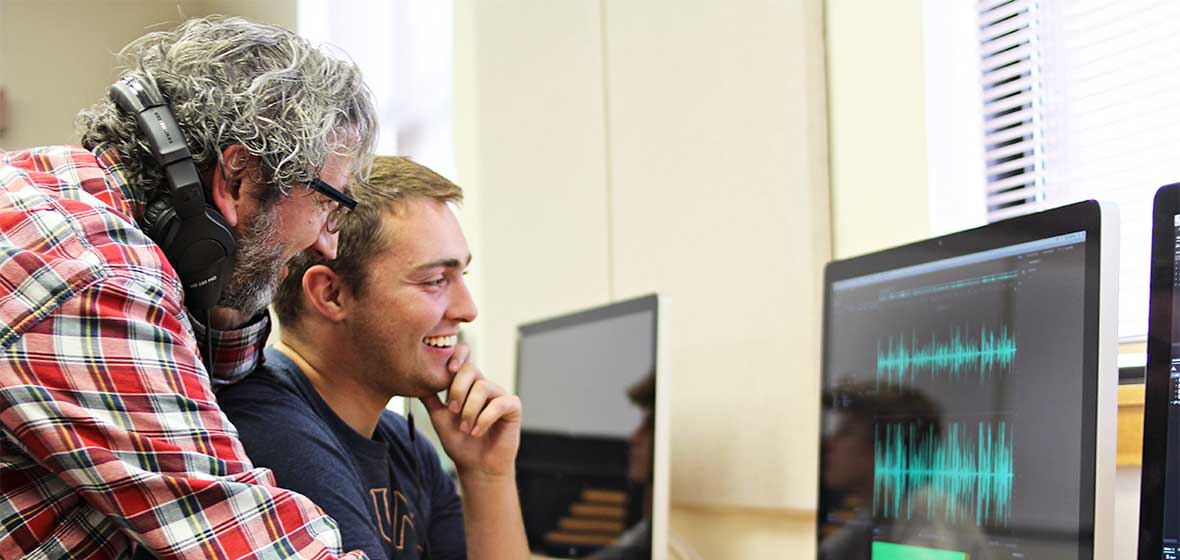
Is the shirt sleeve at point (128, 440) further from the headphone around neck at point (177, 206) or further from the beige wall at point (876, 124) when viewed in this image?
the beige wall at point (876, 124)

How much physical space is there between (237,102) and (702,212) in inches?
42.6

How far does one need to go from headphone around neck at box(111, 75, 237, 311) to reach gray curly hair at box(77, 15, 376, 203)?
23mm

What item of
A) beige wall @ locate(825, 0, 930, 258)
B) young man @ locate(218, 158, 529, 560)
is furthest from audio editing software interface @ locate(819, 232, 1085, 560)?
young man @ locate(218, 158, 529, 560)

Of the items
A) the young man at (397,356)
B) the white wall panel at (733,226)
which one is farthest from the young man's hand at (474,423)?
the white wall panel at (733,226)

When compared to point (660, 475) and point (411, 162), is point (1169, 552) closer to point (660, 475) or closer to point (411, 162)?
point (660, 475)

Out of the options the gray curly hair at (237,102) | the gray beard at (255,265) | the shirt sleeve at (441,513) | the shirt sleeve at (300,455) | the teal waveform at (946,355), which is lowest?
the shirt sleeve at (441,513)

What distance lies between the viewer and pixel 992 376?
1.14 m

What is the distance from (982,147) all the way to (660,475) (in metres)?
0.70

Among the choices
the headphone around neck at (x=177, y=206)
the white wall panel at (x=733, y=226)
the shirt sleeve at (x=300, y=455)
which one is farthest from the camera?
the white wall panel at (x=733, y=226)

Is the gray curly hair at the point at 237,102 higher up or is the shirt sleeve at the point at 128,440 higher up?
the gray curly hair at the point at 237,102

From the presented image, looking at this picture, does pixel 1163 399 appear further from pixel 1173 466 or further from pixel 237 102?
pixel 237 102

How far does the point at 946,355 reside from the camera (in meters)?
1.20

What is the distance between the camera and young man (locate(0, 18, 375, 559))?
868mm

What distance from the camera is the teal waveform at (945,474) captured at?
43.9 inches
